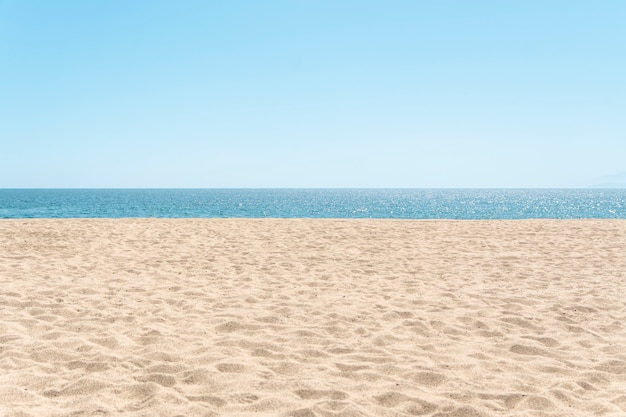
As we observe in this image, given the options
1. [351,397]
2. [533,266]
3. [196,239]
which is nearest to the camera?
[351,397]

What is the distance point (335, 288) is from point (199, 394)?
376 cm

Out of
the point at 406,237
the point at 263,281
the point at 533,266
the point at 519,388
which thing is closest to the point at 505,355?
Result: the point at 519,388

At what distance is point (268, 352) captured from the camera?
436 cm

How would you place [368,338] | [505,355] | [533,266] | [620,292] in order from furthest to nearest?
[533,266] < [620,292] < [368,338] < [505,355]

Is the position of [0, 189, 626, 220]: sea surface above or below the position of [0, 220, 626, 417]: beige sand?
below

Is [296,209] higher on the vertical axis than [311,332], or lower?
lower

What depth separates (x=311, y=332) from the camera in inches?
193

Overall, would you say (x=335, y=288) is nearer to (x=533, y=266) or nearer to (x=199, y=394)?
(x=199, y=394)

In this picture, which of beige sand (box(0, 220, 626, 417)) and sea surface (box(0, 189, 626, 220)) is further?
sea surface (box(0, 189, 626, 220))

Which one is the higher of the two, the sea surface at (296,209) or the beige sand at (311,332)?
the beige sand at (311,332)

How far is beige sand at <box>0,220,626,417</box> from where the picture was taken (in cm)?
340

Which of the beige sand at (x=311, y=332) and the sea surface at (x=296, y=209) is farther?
the sea surface at (x=296, y=209)

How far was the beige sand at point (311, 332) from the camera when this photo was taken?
134 inches

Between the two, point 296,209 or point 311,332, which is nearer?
point 311,332
